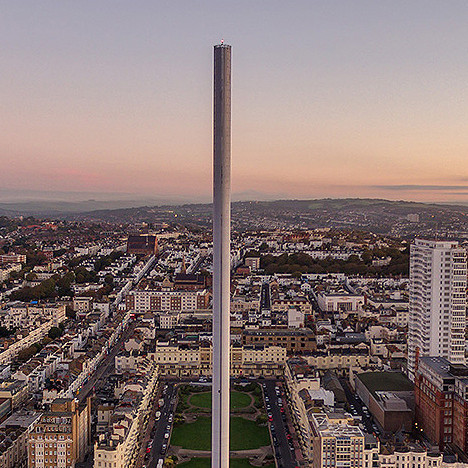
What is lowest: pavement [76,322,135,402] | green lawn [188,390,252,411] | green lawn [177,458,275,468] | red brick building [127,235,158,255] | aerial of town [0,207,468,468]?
green lawn [177,458,275,468]

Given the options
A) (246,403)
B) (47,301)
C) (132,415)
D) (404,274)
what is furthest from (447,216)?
Result: (132,415)

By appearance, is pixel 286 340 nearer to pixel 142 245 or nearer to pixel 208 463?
pixel 208 463

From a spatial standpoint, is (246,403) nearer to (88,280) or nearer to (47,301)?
(47,301)

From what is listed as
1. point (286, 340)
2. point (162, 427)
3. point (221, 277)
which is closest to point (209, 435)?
point (162, 427)

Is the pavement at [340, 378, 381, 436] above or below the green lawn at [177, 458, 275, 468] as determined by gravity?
above

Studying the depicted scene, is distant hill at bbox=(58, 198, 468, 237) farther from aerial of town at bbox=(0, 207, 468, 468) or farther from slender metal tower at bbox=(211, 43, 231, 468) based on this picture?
slender metal tower at bbox=(211, 43, 231, 468)

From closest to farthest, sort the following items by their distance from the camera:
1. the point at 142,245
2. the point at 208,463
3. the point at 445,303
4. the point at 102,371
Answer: the point at 208,463 < the point at 445,303 < the point at 102,371 < the point at 142,245

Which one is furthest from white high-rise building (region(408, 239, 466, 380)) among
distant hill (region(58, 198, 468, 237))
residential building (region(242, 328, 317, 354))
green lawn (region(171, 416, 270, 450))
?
distant hill (region(58, 198, 468, 237))
